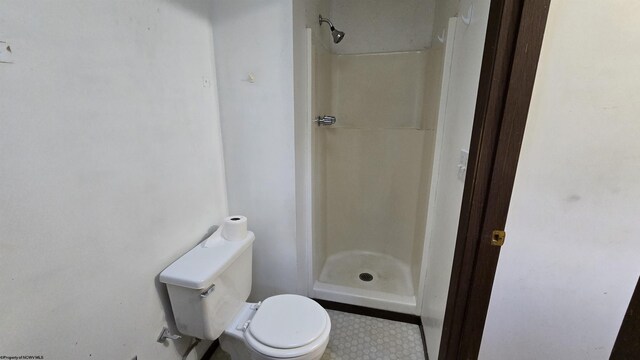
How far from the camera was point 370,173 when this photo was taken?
2205 mm

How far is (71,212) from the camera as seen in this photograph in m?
0.74


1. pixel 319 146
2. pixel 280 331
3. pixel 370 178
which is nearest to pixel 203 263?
pixel 280 331

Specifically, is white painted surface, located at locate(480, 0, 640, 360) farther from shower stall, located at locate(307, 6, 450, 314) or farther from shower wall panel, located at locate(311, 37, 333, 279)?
shower wall panel, located at locate(311, 37, 333, 279)

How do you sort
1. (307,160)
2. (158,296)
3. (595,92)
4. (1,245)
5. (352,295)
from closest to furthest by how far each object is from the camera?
(1,245), (595,92), (158,296), (307,160), (352,295)

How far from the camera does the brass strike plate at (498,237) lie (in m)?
0.82

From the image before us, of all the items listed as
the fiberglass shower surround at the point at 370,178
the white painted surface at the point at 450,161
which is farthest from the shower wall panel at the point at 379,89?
the white painted surface at the point at 450,161

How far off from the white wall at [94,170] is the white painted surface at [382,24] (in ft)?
3.71

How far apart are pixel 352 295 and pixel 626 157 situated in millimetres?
1480

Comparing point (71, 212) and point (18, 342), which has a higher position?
point (71, 212)

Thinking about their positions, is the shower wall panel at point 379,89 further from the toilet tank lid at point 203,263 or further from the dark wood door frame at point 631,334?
the dark wood door frame at point 631,334

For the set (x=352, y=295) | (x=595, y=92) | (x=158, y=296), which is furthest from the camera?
(x=352, y=295)

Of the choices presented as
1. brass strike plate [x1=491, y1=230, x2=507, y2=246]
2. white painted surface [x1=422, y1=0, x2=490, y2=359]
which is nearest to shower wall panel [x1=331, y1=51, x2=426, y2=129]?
white painted surface [x1=422, y1=0, x2=490, y2=359]

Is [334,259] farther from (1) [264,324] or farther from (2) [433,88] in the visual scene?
(2) [433,88]

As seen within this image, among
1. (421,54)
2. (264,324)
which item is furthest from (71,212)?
(421,54)
